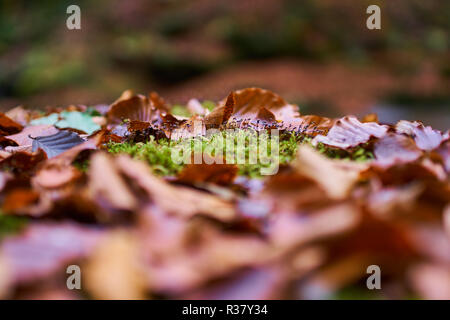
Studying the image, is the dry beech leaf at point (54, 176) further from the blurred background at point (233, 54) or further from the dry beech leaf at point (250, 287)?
the blurred background at point (233, 54)

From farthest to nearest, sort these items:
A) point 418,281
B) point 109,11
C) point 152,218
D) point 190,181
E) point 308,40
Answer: point 109,11 < point 308,40 < point 190,181 < point 152,218 < point 418,281

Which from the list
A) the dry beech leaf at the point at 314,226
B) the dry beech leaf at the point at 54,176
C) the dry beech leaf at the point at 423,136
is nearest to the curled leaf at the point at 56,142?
→ the dry beech leaf at the point at 54,176

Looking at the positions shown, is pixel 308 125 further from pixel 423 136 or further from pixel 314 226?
pixel 314 226

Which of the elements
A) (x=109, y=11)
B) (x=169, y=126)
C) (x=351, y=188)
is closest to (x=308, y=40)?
(x=109, y=11)

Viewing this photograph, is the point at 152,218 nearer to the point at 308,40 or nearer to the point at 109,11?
the point at 308,40

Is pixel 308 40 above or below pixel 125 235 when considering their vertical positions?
above

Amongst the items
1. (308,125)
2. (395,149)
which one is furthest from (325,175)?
(308,125)
